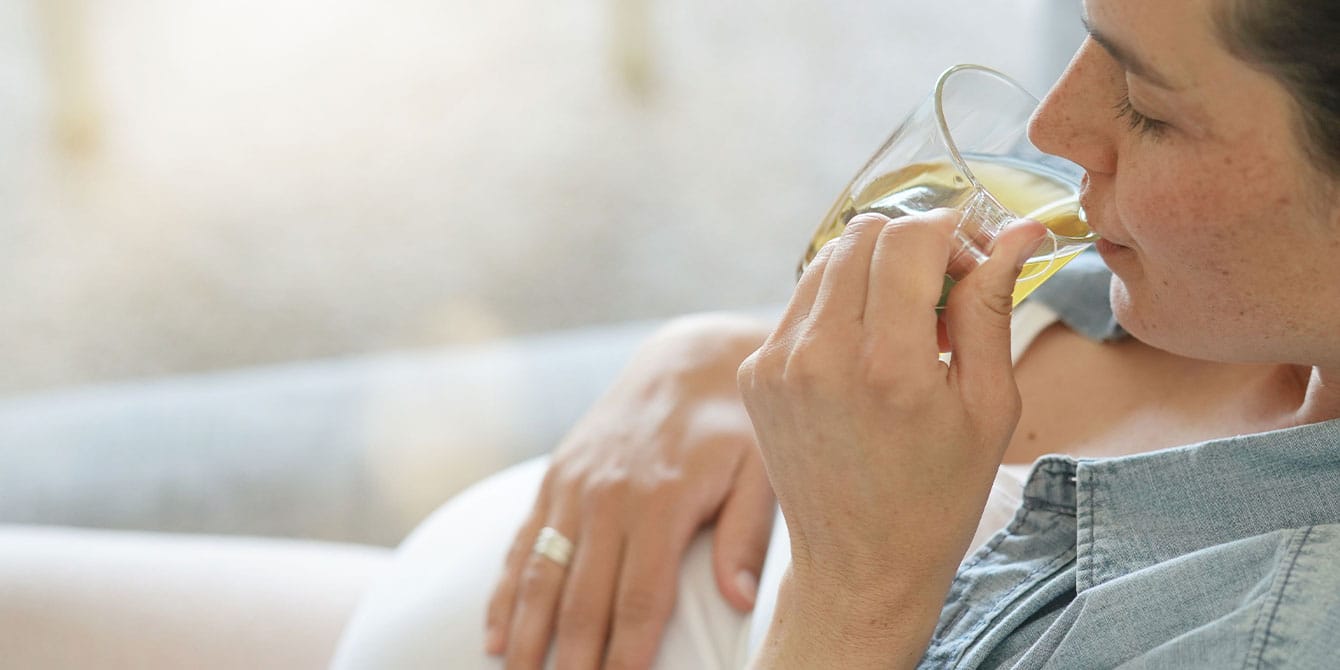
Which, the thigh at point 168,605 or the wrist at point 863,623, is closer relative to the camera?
the wrist at point 863,623

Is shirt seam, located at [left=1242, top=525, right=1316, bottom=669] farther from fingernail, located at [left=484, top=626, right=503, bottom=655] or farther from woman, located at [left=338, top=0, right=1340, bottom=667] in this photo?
fingernail, located at [left=484, top=626, right=503, bottom=655]

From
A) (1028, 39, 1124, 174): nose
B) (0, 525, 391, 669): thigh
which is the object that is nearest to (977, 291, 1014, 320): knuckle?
(1028, 39, 1124, 174): nose

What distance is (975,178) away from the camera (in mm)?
734

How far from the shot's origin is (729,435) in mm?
1093

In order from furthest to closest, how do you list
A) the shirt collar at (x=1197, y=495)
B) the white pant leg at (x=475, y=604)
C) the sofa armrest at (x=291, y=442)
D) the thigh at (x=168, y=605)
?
the sofa armrest at (x=291, y=442), the thigh at (x=168, y=605), the white pant leg at (x=475, y=604), the shirt collar at (x=1197, y=495)

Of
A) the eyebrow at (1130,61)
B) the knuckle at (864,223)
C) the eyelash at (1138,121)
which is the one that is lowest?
the knuckle at (864,223)

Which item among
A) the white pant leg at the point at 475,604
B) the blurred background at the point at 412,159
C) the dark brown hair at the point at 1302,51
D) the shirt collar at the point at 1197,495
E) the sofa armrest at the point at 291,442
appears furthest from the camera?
the blurred background at the point at 412,159

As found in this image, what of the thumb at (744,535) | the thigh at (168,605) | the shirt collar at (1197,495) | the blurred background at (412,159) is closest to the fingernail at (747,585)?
the thumb at (744,535)

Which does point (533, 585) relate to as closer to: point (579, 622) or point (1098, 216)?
point (579, 622)

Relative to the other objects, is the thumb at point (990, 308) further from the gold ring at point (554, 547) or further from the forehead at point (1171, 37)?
the gold ring at point (554, 547)

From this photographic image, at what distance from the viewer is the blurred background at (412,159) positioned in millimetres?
2467

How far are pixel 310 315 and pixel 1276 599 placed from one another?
2064 mm

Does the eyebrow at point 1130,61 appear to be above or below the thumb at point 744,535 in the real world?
above

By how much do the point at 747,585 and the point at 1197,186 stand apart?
45 cm
